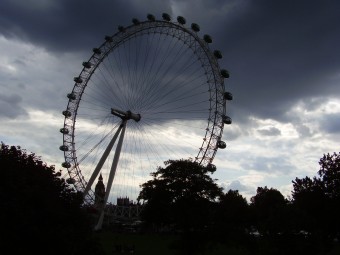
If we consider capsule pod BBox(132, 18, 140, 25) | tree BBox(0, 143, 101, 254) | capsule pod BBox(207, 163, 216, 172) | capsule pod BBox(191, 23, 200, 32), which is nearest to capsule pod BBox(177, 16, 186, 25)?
capsule pod BBox(191, 23, 200, 32)

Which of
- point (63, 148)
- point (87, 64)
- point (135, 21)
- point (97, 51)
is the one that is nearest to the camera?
point (135, 21)

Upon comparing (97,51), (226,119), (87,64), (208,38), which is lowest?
(226,119)

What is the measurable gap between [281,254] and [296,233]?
2.89 m

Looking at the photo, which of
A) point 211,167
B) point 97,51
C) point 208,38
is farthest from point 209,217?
point 97,51

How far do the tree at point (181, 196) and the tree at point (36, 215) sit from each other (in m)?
14.6

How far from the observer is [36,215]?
27844 mm

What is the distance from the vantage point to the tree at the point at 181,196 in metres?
45.6

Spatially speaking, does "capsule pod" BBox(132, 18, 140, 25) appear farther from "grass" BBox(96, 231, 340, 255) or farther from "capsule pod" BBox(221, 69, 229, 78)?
"grass" BBox(96, 231, 340, 255)

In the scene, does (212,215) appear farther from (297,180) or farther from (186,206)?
(297,180)

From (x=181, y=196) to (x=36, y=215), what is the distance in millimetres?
21813

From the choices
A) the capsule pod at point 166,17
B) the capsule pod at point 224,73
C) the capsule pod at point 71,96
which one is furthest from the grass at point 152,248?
the capsule pod at point 166,17

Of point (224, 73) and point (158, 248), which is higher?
point (224, 73)

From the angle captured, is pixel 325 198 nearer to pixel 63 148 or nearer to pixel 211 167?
pixel 211 167

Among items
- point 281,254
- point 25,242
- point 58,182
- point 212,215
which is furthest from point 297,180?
point 25,242
